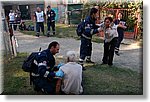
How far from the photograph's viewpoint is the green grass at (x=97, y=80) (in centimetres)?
275

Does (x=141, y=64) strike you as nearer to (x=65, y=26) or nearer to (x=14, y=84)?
(x=65, y=26)

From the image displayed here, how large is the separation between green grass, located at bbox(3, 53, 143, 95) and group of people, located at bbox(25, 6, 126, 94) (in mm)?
65

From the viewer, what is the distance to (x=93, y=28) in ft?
9.11

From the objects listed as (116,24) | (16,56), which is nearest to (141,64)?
(116,24)

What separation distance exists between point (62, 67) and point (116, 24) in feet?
1.82

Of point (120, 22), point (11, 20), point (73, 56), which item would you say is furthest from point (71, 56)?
point (11, 20)

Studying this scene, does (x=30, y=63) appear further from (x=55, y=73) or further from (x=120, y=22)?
(x=120, y=22)

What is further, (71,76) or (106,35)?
(106,35)

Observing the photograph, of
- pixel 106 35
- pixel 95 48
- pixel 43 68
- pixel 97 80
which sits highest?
pixel 106 35

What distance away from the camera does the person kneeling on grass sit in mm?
2795

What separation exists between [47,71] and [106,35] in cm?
56

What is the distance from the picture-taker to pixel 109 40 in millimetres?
2834

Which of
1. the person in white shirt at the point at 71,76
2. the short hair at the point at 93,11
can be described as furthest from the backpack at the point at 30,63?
the short hair at the point at 93,11

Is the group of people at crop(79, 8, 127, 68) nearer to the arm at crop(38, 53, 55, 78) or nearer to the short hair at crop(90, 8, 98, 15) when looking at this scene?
the short hair at crop(90, 8, 98, 15)
